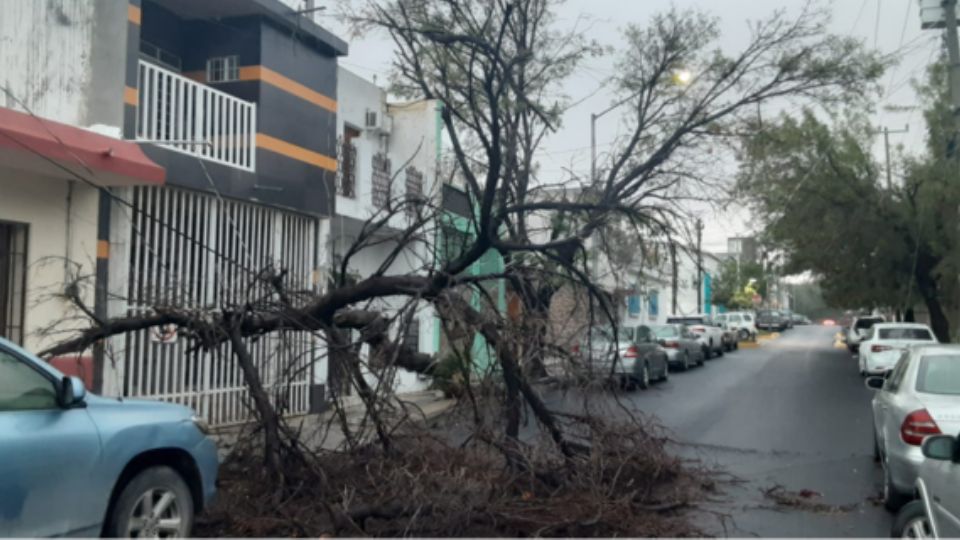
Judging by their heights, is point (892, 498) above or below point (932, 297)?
below

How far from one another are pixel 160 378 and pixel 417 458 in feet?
17.8

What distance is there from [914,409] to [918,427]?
185 millimetres

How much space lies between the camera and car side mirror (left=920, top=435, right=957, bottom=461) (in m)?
4.45

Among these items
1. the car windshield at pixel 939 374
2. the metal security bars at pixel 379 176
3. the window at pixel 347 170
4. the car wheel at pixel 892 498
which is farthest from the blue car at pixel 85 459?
the metal security bars at pixel 379 176

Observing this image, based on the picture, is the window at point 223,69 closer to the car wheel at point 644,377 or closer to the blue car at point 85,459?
the blue car at point 85,459

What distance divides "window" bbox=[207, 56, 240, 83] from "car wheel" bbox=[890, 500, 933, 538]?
35.7 feet

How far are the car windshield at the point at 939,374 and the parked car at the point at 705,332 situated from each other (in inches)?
853

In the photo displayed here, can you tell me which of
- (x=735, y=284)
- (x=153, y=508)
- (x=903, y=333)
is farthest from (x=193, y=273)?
(x=735, y=284)

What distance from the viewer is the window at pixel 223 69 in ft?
41.7

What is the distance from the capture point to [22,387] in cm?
471

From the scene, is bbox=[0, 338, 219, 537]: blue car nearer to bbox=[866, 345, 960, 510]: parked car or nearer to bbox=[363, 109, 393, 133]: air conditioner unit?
bbox=[866, 345, 960, 510]: parked car

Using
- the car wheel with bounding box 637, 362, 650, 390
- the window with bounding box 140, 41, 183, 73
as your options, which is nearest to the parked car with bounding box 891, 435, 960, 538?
the window with bounding box 140, 41, 183, 73

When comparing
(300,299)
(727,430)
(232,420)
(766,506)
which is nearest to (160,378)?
(232,420)

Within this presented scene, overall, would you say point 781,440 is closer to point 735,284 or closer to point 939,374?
point 939,374
